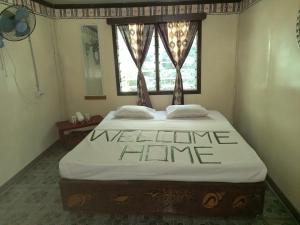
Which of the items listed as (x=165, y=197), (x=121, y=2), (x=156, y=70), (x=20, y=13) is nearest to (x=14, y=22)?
(x=20, y=13)

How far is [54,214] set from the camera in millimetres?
2104

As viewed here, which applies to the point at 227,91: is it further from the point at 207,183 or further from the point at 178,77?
the point at 207,183

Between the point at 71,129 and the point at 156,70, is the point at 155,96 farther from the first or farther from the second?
the point at 71,129

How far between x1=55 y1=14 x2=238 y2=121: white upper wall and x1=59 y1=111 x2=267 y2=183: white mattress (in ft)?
4.04

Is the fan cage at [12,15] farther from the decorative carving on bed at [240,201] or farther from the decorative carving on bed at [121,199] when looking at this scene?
the decorative carving on bed at [240,201]

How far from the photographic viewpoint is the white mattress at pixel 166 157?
1.90m

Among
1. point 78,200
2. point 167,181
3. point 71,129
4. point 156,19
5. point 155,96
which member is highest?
point 156,19

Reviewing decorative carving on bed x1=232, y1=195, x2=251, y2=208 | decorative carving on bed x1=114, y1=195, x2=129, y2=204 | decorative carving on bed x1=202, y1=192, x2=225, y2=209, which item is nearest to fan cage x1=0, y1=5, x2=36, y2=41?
decorative carving on bed x1=114, y1=195, x2=129, y2=204

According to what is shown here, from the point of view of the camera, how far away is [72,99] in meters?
4.02

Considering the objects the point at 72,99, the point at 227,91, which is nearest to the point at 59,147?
the point at 72,99

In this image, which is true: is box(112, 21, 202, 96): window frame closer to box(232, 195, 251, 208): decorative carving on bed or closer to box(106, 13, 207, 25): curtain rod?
box(106, 13, 207, 25): curtain rod

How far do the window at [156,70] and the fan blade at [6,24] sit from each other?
1.69 metres

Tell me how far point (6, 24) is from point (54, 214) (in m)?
1.91

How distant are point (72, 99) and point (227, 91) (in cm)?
269
